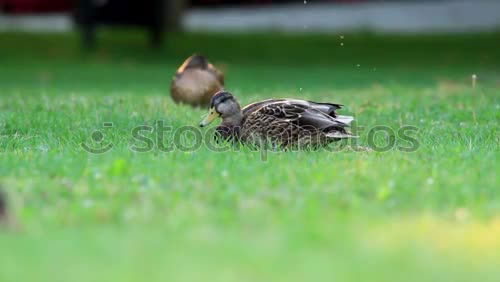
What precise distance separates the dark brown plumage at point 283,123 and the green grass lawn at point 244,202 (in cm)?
36

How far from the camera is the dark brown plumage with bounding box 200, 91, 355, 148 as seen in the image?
9.37m

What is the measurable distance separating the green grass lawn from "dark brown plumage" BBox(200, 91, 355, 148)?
1.18ft

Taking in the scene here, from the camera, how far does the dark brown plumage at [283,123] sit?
369 inches

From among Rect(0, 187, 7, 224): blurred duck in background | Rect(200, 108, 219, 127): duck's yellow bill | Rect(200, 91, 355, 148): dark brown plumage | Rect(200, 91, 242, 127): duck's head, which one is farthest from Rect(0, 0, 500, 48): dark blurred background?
Rect(0, 187, 7, 224): blurred duck in background

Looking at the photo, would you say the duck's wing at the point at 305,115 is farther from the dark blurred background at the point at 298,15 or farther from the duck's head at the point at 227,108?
the dark blurred background at the point at 298,15

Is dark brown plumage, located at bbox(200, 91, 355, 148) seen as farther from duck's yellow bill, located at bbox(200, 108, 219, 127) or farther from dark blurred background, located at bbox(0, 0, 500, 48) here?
dark blurred background, located at bbox(0, 0, 500, 48)

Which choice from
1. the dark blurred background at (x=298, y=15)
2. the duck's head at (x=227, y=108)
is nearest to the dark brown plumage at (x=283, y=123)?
the duck's head at (x=227, y=108)

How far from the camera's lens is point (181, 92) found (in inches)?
522

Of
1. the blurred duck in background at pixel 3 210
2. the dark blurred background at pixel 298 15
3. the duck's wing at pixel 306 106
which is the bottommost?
the blurred duck in background at pixel 3 210

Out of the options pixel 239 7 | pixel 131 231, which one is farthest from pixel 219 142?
pixel 239 7

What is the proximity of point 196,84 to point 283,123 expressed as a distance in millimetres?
3972

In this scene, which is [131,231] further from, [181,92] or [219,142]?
[181,92]

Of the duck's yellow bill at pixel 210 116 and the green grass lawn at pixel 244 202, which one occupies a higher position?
the duck's yellow bill at pixel 210 116

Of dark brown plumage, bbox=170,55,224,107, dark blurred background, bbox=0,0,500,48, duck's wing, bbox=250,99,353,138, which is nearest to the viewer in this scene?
duck's wing, bbox=250,99,353,138
